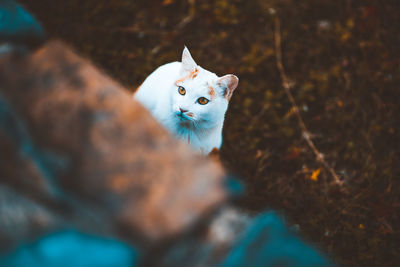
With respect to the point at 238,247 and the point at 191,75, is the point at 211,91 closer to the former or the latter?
Result: the point at 191,75

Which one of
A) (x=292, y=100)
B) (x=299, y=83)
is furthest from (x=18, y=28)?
(x=299, y=83)

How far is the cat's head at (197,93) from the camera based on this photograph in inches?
47.9

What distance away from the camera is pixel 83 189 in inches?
20.7

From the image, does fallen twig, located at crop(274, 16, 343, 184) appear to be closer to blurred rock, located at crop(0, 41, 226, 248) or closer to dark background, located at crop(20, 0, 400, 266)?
dark background, located at crop(20, 0, 400, 266)

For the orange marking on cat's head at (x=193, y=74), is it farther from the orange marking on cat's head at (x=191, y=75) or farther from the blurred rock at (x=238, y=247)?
the blurred rock at (x=238, y=247)

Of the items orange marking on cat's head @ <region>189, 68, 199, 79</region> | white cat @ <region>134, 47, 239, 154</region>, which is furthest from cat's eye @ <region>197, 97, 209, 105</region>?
orange marking on cat's head @ <region>189, 68, 199, 79</region>

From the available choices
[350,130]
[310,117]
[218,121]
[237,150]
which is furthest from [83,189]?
[350,130]

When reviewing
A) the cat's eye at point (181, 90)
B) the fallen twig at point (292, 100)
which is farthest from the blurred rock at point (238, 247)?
the fallen twig at point (292, 100)

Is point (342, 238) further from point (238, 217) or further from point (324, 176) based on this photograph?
point (238, 217)

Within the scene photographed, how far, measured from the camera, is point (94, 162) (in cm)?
53

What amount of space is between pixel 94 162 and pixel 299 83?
90.4 inches

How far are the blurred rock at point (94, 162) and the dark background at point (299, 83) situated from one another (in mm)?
1405

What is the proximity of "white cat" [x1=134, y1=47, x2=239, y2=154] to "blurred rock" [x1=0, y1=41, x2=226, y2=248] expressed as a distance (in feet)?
2.08

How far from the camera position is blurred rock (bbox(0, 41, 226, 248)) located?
1.69ft
